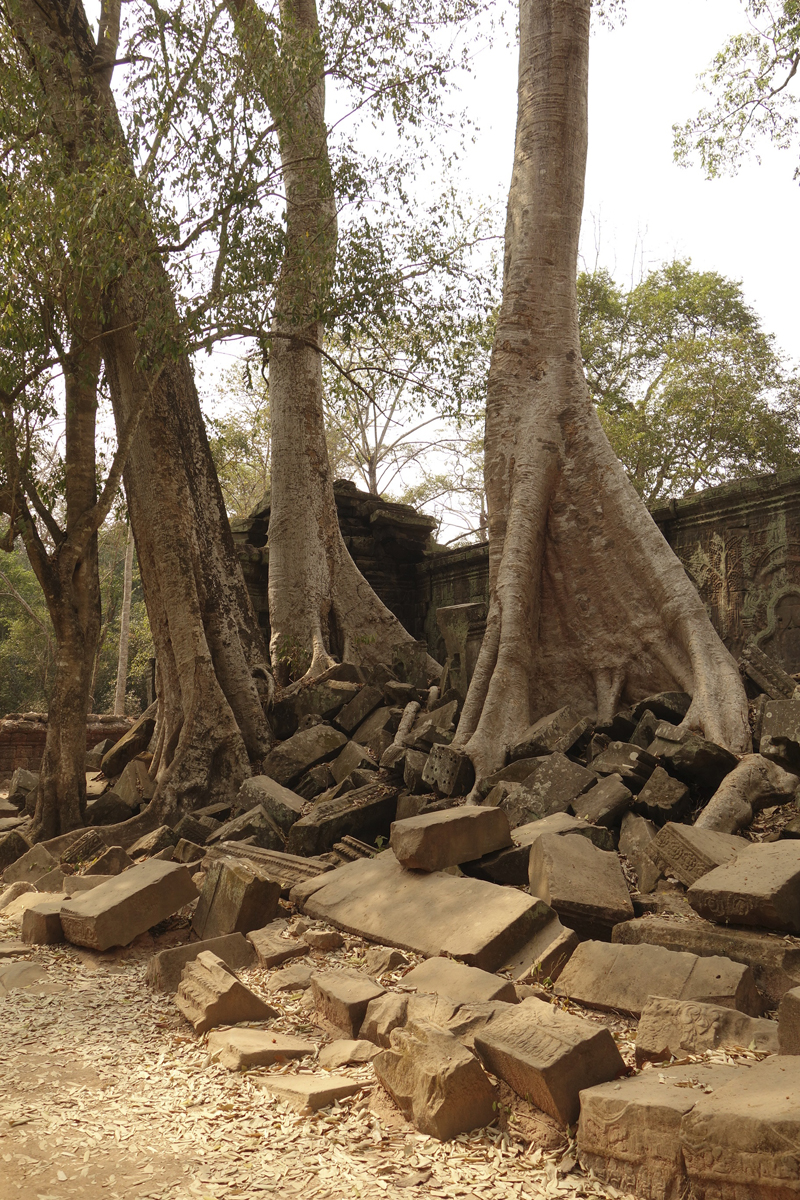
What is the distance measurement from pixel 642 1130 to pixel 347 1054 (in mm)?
961

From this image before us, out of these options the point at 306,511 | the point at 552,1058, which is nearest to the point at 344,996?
the point at 552,1058

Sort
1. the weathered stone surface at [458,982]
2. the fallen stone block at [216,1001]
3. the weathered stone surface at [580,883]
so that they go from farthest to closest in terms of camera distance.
Answer: the weathered stone surface at [580,883] < the fallen stone block at [216,1001] < the weathered stone surface at [458,982]

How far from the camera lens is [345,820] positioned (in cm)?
464

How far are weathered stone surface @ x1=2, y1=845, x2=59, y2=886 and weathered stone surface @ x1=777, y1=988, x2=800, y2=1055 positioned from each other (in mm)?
4308

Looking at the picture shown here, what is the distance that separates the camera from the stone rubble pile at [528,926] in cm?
192

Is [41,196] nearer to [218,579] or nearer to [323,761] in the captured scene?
[218,579]

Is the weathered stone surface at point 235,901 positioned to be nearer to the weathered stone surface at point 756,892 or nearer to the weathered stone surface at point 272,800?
the weathered stone surface at point 272,800

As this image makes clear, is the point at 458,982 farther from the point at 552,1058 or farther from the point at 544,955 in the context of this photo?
the point at 552,1058

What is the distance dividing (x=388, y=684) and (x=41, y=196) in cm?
399

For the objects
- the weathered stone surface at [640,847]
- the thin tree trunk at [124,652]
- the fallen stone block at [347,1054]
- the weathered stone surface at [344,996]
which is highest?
the thin tree trunk at [124,652]

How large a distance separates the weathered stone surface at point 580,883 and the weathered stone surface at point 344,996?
74 cm

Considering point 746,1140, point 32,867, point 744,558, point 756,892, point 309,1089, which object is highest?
point 744,558

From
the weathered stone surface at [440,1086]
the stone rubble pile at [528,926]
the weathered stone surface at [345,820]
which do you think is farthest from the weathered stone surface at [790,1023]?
the weathered stone surface at [345,820]

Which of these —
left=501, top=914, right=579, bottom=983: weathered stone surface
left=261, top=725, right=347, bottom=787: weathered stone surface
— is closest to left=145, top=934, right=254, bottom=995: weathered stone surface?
left=501, top=914, right=579, bottom=983: weathered stone surface
